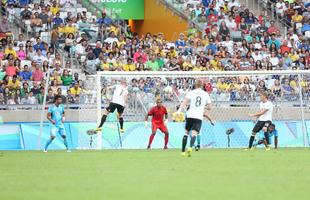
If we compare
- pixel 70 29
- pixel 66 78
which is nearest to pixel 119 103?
pixel 66 78

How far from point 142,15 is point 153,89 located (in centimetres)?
1326

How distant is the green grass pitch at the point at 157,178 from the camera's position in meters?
15.3

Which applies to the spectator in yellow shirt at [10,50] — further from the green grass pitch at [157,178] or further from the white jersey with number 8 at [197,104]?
the green grass pitch at [157,178]

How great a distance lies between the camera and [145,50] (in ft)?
142

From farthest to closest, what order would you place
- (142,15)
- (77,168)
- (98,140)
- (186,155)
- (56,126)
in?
(142,15)
(98,140)
(56,126)
(186,155)
(77,168)

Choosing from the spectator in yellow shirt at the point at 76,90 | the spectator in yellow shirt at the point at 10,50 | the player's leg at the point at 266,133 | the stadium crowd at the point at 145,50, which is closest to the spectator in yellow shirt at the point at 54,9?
the stadium crowd at the point at 145,50

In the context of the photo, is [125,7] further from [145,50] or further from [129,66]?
[129,66]

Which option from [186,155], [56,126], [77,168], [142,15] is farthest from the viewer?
[142,15]

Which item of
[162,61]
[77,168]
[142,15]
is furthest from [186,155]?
[142,15]

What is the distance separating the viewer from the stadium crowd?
38.2 meters

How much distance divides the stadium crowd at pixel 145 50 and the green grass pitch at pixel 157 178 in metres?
12.5

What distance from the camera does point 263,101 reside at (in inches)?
1344

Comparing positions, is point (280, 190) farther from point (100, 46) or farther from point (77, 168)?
point (100, 46)

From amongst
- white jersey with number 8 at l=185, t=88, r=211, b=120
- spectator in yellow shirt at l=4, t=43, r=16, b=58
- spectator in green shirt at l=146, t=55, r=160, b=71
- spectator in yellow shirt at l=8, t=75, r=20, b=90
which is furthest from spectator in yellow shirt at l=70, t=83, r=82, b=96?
white jersey with number 8 at l=185, t=88, r=211, b=120
